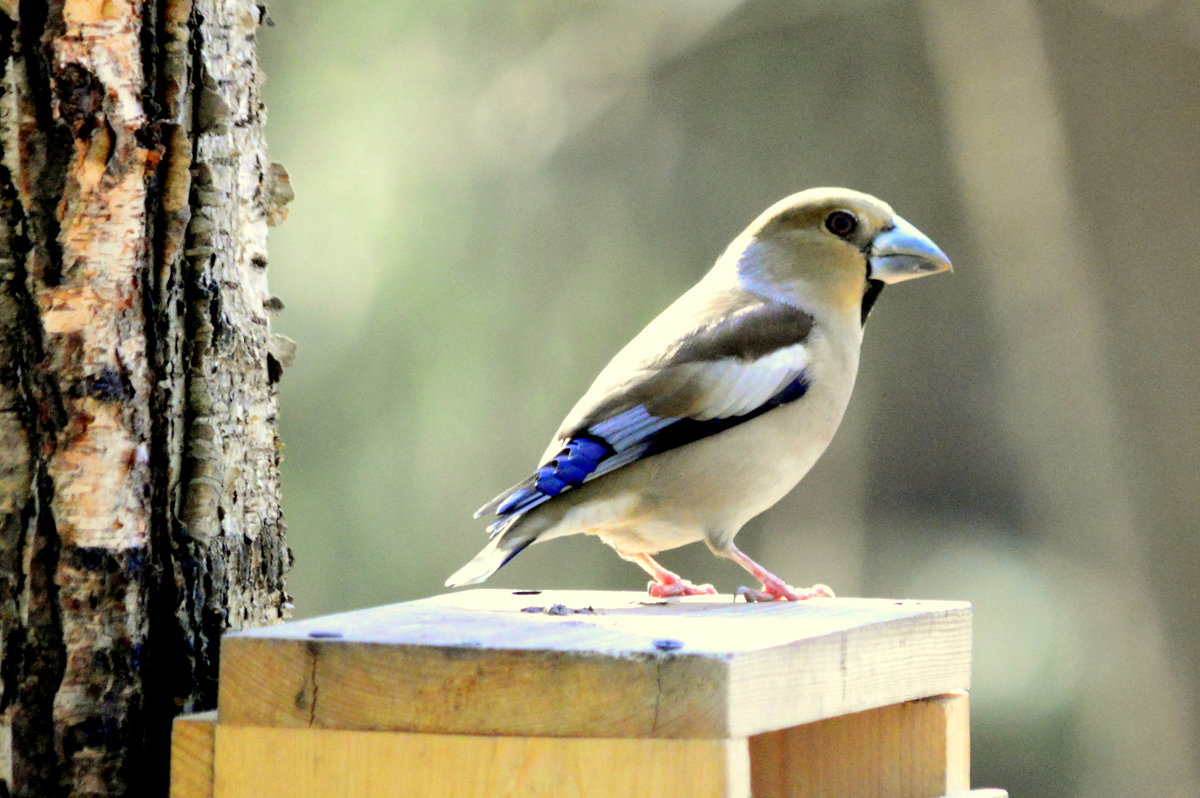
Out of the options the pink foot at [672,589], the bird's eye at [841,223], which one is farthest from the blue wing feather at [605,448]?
the bird's eye at [841,223]

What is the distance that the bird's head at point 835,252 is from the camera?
12.6ft

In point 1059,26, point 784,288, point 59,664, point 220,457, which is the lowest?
point 59,664

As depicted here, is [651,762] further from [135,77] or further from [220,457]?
[135,77]

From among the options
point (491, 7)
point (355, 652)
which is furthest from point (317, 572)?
point (355, 652)

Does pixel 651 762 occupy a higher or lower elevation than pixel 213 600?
lower

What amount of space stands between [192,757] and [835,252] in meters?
2.14

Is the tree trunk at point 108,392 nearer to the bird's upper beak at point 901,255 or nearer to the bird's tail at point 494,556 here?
the bird's tail at point 494,556

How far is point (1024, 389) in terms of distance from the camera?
7.80 m

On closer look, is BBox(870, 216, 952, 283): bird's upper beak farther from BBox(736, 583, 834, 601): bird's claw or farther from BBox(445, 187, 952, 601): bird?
BBox(736, 583, 834, 601): bird's claw

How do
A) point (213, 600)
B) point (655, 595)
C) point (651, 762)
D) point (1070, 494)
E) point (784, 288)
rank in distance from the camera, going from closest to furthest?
point (651, 762) < point (213, 600) < point (655, 595) < point (784, 288) < point (1070, 494)

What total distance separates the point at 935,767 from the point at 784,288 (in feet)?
4.62

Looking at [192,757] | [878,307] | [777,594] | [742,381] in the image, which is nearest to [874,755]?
[777,594]

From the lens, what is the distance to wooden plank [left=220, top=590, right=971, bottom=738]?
218 centimetres

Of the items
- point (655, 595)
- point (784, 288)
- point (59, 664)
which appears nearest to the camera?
point (59, 664)
